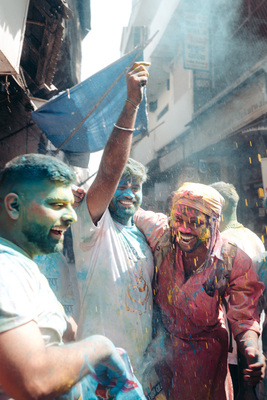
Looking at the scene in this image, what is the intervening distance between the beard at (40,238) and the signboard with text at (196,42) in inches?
404

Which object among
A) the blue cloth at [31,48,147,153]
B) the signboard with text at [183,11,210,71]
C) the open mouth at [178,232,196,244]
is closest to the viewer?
the open mouth at [178,232,196,244]

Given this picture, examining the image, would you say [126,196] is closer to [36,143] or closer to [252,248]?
[252,248]

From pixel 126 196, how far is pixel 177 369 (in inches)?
53.2

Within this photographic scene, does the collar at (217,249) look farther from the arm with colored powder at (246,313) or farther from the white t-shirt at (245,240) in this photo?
the white t-shirt at (245,240)

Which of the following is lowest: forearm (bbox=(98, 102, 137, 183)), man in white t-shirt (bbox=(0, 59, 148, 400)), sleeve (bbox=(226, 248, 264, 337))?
sleeve (bbox=(226, 248, 264, 337))

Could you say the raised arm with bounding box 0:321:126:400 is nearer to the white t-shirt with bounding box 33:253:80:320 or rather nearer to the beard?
the beard

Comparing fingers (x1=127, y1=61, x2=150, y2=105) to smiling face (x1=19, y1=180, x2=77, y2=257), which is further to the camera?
fingers (x1=127, y1=61, x2=150, y2=105)

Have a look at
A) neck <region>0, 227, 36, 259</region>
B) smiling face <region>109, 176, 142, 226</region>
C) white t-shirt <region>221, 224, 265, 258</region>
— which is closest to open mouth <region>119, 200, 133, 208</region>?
smiling face <region>109, 176, 142, 226</region>

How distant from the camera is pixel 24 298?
1.00m

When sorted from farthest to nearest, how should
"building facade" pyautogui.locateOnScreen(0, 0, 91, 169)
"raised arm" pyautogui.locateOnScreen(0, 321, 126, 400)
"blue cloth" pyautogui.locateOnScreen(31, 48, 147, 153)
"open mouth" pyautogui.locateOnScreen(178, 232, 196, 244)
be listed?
"blue cloth" pyautogui.locateOnScreen(31, 48, 147, 153) < "building facade" pyautogui.locateOnScreen(0, 0, 91, 169) < "open mouth" pyautogui.locateOnScreen(178, 232, 196, 244) < "raised arm" pyautogui.locateOnScreen(0, 321, 126, 400)

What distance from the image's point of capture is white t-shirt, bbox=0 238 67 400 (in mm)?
940

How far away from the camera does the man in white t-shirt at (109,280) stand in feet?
6.83

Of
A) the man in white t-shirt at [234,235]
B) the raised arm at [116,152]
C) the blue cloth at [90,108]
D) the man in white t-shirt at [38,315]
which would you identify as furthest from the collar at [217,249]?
the blue cloth at [90,108]

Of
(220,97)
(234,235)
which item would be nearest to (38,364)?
(234,235)
